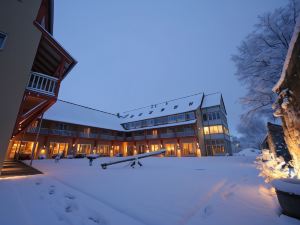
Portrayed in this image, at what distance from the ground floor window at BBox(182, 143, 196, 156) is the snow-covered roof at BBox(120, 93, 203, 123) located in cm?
597

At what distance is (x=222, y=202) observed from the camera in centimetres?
353

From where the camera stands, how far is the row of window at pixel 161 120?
2597 cm

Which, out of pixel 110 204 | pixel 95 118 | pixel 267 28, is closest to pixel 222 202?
pixel 110 204

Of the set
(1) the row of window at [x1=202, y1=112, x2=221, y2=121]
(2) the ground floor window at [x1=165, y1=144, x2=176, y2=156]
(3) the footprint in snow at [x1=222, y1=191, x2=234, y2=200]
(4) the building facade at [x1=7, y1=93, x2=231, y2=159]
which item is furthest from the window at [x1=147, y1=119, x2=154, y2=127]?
(3) the footprint in snow at [x1=222, y1=191, x2=234, y2=200]

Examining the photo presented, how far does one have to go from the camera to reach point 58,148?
21953mm

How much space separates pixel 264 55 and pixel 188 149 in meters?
17.8

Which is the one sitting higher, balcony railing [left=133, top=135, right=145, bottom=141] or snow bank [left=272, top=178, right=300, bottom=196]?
balcony railing [left=133, top=135, right=145, bottom=141]

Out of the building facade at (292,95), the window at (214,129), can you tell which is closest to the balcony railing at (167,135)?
the window at (214,129)

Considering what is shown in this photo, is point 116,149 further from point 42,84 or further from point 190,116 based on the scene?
point 42,84

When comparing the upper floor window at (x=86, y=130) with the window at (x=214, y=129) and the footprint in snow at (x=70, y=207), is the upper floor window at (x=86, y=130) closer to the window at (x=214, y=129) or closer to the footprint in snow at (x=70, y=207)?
the window at (x=214, y=129)

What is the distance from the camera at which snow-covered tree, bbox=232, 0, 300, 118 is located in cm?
947

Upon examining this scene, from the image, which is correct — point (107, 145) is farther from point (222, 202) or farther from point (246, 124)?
point (222, 202)

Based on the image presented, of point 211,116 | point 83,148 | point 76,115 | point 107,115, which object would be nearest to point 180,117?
point 211,116

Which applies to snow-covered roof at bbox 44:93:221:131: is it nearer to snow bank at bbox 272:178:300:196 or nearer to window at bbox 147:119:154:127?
window at bbox 147:119:154:127
